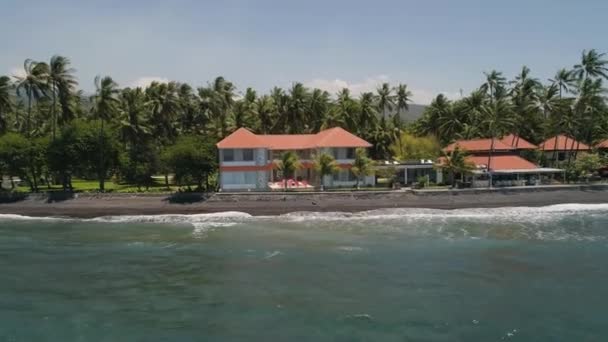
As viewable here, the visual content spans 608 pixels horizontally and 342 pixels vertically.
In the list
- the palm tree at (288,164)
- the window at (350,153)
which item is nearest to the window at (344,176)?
the window at (350,153)

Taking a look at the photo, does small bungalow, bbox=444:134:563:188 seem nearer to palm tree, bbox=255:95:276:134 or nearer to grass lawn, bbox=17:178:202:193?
palm tree, bbox=255:95:276:134

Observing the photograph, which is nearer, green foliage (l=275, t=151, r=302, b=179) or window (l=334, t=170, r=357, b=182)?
green foliage (l=275, t=151, r=302, b=179)

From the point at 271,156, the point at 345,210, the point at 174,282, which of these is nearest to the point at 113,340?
the point at 174,282

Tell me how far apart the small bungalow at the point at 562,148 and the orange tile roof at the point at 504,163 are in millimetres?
9708

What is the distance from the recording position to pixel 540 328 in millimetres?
15156

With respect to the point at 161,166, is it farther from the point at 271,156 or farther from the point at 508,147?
the point at 508,147

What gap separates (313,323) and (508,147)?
4624 cm

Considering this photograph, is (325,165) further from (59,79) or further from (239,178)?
(59,79)

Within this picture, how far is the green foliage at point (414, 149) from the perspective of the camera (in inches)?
2168

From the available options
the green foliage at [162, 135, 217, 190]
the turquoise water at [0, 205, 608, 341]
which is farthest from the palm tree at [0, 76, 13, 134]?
the turquoise water at [0, 205, 608, 341]

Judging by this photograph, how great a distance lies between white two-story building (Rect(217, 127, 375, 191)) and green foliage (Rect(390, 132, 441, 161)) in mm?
7467

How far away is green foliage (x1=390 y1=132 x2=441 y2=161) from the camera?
55062 millimetres

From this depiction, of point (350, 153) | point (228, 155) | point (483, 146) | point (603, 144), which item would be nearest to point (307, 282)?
point (228, 155)

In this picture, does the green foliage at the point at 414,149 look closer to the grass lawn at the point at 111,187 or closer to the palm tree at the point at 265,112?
the palm tree at the point at 265,112
